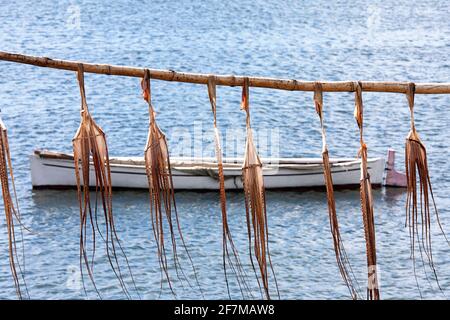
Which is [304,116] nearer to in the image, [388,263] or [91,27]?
[388,263]

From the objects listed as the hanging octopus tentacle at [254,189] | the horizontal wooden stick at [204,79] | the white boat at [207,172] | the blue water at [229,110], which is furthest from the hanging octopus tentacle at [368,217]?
the white boat at [207,172]

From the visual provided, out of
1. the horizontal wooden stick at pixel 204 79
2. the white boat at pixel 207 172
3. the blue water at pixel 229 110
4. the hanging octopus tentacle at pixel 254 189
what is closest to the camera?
the horizontal wooden stick at pixel 204 79

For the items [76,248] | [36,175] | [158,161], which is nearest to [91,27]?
[36,175]

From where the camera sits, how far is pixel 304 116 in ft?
186

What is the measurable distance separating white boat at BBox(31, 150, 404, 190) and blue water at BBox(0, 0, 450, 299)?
653mm

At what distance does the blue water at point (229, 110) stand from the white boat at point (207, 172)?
2.14ft

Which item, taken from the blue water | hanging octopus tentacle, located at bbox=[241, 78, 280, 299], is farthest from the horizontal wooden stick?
the blue water

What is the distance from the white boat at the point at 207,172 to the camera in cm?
4784

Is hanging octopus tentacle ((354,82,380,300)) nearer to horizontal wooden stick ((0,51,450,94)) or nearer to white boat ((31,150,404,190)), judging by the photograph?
horizontal wooden stick ((0,51,450,94))

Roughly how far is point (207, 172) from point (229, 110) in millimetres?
9954

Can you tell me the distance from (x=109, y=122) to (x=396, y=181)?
16235mm

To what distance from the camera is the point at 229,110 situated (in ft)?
191

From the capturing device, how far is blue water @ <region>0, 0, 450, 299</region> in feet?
127

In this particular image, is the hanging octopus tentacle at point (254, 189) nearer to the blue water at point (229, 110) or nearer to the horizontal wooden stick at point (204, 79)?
the horizontal wooden stick at point (204, 79)
